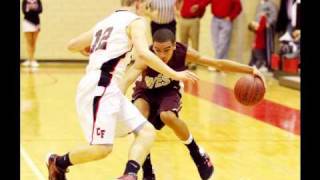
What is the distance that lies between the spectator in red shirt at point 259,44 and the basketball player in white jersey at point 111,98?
37.3 ft

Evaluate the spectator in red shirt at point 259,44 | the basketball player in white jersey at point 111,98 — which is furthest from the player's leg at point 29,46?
the basketball player in white jersey at point 111,98

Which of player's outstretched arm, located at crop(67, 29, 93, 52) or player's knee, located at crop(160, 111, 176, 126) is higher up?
player's outstretched arm, located at crop(67, 29, 93, 52)

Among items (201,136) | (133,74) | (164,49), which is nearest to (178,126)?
(133,74)

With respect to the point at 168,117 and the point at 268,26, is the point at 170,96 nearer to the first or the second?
the point at 168,117

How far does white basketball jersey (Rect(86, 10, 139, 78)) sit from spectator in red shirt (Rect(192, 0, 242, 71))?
429 inches

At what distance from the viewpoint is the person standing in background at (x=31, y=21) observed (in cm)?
1631

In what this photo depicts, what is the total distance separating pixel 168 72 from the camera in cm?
571

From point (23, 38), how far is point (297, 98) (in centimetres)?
716

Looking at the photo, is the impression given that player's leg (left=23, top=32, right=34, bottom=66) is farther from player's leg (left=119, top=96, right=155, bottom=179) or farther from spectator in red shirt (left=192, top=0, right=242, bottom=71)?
player's leg (left=119, top=96, right=155, bottom=179)

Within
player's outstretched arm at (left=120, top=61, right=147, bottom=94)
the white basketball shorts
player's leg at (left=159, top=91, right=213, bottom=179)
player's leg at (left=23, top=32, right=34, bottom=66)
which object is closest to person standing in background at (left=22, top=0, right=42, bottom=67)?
player's leg at (left=23, top=32, right=34, bottom=66)

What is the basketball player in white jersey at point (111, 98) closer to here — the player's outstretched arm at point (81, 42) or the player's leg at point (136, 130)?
the player's leg at point (136, 130)

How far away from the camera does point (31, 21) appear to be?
16500 mm

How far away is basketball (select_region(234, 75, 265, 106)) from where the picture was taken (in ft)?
22.0
